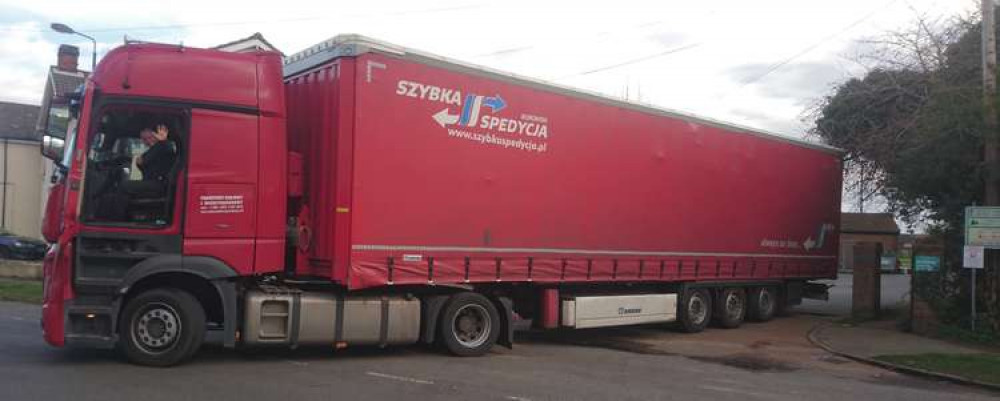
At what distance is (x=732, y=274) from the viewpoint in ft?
49.1

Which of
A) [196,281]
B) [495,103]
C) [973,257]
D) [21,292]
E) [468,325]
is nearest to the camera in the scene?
[196,281]

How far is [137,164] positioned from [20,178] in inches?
1434

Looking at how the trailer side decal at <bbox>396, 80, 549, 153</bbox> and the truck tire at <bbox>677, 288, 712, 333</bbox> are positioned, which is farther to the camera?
the truck tire at <bbox>677, 288, 712, 333</bbox>

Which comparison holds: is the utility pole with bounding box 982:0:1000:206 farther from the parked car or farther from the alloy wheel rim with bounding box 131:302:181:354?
the parked car

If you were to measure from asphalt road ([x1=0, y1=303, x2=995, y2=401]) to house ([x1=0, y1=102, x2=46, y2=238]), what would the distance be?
106ft

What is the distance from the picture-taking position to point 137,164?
28.1 ft

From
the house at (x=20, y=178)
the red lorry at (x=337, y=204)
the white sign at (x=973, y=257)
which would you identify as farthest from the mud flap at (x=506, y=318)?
the house at (x=20, y=178)

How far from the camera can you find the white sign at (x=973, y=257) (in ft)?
45.2

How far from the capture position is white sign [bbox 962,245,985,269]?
1378 centimetres

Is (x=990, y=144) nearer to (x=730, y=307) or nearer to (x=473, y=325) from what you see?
(x=730, y=307)

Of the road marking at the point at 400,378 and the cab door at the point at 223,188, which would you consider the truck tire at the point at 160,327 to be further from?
the road marking at the point at 400,378

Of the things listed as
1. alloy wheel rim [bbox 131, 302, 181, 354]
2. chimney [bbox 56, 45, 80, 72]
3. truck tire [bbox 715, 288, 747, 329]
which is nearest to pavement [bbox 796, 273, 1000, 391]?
truck tire [bbox 715, 288, 747, 329]

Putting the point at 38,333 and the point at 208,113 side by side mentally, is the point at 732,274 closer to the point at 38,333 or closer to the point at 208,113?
the point at 208,113

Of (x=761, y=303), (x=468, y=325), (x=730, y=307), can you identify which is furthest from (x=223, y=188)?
(x=761, y=303)
